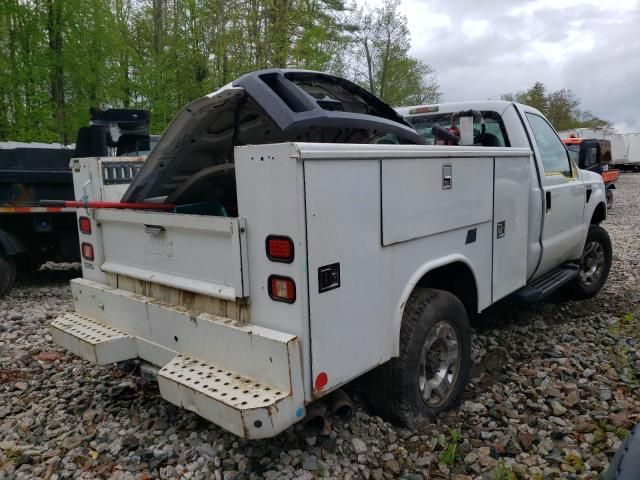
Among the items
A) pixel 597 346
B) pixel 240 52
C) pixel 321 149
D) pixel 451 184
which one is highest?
pixel 240 52

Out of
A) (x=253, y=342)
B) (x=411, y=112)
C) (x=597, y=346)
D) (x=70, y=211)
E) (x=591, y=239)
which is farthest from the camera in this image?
(x=70, y=211)

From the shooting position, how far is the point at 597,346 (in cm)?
446

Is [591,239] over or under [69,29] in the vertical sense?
under

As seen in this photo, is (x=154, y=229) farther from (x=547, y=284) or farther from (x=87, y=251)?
(x=547, y=284)

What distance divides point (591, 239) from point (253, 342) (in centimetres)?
487

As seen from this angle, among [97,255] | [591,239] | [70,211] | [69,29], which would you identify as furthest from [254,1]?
[97,255]

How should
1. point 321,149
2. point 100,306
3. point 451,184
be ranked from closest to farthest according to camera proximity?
point 321,149
point 451,184
point 100,306

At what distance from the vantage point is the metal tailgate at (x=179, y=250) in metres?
2.50

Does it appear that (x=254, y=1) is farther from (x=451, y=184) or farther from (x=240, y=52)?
(x=451, y=184)

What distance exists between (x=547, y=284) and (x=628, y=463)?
312 cm

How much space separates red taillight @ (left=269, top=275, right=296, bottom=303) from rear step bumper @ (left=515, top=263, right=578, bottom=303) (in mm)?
2710

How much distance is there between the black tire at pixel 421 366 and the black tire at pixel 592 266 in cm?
302

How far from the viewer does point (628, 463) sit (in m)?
1.70

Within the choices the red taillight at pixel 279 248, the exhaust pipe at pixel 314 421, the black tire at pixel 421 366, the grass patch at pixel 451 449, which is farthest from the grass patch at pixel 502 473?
the red taillight at pixel 279 248
